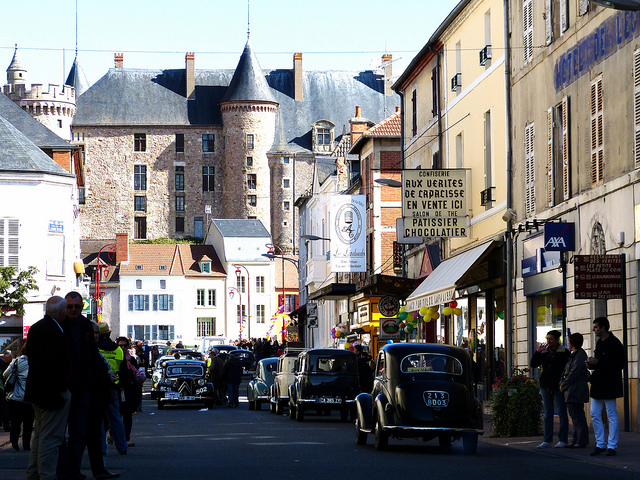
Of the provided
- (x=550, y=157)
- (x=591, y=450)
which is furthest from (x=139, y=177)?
(x=591, y=450)

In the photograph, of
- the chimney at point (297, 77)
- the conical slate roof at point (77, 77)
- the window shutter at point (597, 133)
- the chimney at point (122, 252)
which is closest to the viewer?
the window shutter at point (597, 133)

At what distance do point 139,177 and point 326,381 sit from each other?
98327 millimetres

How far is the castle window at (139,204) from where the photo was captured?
120 m

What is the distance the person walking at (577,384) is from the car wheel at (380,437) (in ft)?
8.01

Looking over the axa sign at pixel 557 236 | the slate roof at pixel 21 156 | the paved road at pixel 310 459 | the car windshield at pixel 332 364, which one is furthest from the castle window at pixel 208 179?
the axa sign at pixel 557 236

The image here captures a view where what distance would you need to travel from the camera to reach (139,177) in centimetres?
12038

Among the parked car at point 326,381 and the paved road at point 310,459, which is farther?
the parked car at point 326,381

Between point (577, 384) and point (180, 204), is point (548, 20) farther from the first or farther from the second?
point (180, 204)

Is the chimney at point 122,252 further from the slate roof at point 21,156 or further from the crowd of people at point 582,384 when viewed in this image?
the crowd of people at point 582,384

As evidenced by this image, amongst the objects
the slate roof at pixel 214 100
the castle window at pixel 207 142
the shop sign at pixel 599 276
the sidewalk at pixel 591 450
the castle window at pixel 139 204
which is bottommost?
the sidewalk at pixel 591 450

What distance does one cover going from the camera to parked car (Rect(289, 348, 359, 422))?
79.4 ft

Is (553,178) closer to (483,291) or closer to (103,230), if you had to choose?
(483,291)

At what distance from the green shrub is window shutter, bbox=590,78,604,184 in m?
4.02

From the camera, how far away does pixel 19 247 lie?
45656 millimetres
